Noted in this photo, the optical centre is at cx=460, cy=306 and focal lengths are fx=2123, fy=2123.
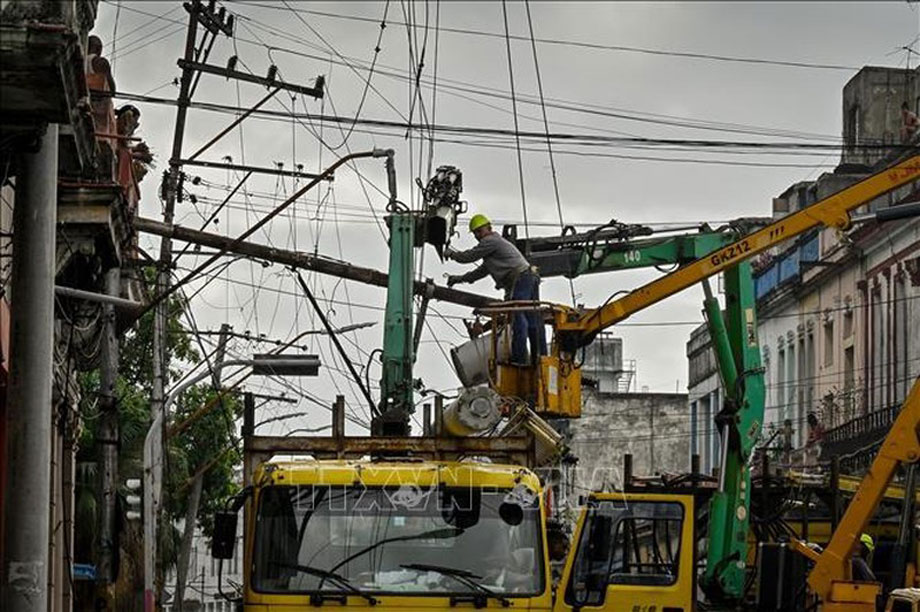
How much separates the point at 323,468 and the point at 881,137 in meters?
41.8

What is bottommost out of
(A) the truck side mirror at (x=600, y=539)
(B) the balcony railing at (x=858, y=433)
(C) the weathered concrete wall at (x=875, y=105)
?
(A) the truck side mirror at (x=600, y=539)

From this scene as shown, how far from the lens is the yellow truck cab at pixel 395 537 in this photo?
1614 cm

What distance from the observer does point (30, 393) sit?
17.3 metres

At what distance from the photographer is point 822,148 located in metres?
28.0

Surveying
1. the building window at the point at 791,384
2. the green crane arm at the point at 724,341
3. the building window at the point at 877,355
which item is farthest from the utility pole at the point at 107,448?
the building window at the point at 791,384

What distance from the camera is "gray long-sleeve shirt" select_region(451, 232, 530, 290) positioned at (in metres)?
23.4

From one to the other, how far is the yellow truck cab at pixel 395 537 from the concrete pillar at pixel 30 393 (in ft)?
5.90

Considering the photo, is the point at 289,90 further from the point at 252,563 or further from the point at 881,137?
the point at 881,137

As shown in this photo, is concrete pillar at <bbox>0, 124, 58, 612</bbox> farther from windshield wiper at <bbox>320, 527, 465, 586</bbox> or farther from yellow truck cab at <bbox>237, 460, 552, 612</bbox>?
windshield wiper at <bbox>320, 527, 465, 586</bbox>

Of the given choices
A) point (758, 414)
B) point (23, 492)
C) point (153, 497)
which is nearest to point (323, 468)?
point (23, 492)

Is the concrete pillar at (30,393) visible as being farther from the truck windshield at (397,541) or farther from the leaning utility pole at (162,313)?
the leaning utility pole at (162,313)

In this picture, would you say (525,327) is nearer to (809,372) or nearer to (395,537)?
(395,537)

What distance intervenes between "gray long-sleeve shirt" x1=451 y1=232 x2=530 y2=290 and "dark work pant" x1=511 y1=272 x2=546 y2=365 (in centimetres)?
14

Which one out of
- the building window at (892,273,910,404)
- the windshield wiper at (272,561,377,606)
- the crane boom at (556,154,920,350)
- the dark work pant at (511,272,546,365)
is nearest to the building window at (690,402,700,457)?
the building window at (892,273,910,404)
